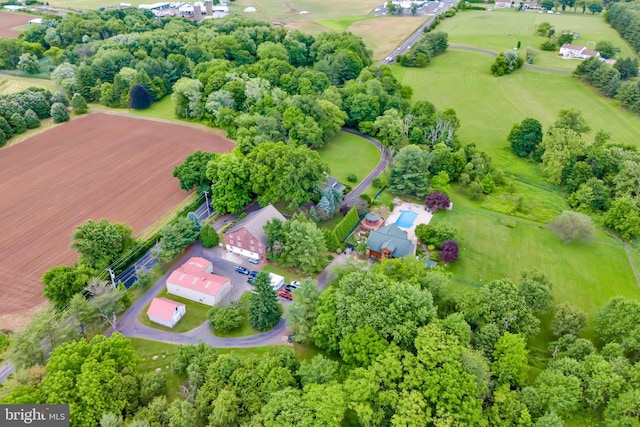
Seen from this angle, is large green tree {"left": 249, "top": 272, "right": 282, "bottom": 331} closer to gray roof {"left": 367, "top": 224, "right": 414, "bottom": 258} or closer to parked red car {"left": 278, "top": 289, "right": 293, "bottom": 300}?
parked red car {"left": 278, "top": 289, "right": 293, "bottom": 300}

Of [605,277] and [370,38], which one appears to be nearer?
[605,277]

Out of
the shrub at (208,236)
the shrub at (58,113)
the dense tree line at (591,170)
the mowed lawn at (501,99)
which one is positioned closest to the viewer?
the shrub at (208,236)

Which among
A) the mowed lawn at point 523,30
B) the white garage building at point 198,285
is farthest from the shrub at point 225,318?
the mowed lawn at point 523,30

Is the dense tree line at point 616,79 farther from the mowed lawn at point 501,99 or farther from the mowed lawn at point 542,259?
the mowed lawn at point 542,259

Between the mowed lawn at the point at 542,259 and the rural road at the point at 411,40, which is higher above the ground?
the rural road at the point at 411,40

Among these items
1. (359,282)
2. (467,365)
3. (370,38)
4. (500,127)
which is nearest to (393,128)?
(500,127)

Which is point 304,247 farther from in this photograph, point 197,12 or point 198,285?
point 197,12

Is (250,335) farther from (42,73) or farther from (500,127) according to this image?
(42,73)

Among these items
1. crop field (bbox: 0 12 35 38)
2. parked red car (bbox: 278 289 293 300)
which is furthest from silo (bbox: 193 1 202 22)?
parked red car (bbox: 278 289 293 300)
